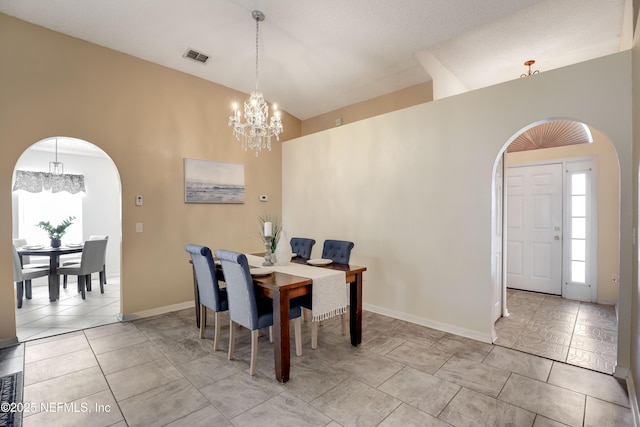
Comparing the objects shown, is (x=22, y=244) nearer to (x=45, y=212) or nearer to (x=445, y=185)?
(x=45, y=212)

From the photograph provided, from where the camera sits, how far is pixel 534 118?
284cm

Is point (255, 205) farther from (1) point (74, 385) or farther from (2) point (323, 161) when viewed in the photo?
(1) point (74, 385)

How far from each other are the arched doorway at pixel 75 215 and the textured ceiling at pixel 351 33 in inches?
67.5

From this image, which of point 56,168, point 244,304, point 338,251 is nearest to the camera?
point 244,304

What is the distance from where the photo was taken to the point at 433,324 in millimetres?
3523

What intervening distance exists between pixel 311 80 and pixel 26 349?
4.69 metres

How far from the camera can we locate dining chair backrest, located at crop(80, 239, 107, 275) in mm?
4684

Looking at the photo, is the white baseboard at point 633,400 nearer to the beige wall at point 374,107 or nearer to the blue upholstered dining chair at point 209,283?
the blue upholstered dining chair at point 209,283

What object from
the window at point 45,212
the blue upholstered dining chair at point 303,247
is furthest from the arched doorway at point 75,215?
the blue upholstered dining chair at point 303,247

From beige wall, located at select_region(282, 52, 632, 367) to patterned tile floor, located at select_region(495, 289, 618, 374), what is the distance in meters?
0.31

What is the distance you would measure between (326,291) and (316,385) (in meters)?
0.74

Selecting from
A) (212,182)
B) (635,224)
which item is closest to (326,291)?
(635,224)

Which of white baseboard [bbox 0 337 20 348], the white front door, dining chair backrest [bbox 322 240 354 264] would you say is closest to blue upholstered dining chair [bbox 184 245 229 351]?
dining chair backrest [bbox 322 240 354 264]

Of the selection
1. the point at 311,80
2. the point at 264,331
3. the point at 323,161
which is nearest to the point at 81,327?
the point at 264,331
